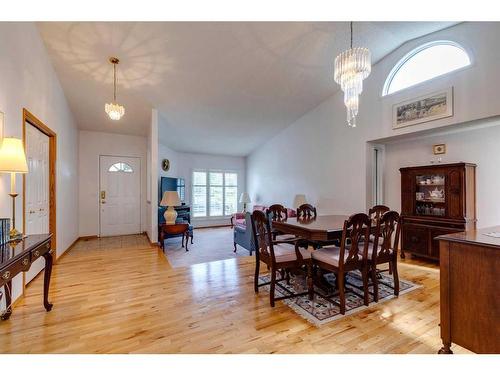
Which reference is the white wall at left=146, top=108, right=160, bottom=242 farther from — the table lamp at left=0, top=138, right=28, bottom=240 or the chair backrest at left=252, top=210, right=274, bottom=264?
the chair backrest at left=252, top=210, right=274, bottom=264

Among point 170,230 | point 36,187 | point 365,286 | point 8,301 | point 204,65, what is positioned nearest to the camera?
point 8,301

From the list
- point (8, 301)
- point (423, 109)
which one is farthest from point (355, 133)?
point (8, 301)

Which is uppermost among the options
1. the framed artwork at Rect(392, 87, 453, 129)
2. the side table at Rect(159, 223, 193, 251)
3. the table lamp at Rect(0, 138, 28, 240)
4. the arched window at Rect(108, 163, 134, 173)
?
the framed artwork at Rect(392, 87, 453, 129)

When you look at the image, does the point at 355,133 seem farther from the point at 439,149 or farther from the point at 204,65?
the point at 204,65

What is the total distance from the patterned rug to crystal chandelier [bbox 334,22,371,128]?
204 centimetres

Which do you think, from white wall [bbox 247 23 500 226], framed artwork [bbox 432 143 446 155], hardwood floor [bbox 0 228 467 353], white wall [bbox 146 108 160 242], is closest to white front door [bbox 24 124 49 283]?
hardwood floor [bbox 0 228 467 353]

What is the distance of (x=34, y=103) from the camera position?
118 inches

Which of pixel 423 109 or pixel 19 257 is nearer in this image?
pixel 19 257

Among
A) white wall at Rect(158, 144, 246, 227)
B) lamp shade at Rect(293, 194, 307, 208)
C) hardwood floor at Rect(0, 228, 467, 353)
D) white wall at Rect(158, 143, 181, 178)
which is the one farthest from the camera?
white wall at Rect(158, 144, 246, 227)

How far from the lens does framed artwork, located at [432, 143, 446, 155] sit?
12.6 ft

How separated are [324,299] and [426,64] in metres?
3.73

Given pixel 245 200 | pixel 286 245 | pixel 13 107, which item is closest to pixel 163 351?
pixel 286 245

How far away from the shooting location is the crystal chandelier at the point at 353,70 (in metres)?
2.53

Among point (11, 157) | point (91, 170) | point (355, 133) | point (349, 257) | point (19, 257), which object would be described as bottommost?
point (349, 257)
